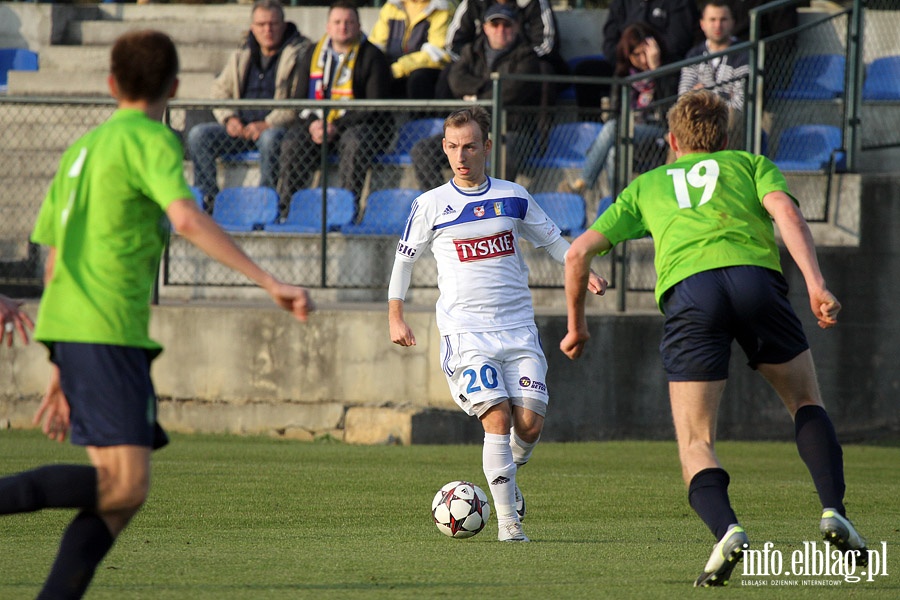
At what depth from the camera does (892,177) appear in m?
13.7

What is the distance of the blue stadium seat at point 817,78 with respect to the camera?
13.8 meters

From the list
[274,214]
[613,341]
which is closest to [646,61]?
[613,341]

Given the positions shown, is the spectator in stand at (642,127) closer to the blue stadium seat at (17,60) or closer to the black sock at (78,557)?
the blue stadium seat at (17,60)

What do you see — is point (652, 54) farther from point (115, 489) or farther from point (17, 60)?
point (115, 489)

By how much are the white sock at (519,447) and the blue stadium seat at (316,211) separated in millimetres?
5954

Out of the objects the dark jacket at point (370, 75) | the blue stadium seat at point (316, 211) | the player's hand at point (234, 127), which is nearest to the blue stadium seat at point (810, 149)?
the dark jacket at point (370, 75)

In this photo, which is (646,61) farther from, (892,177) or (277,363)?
(277,363)

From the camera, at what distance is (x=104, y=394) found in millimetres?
4293

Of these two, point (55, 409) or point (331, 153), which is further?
point (331, 153)

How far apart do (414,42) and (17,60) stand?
6302 mm

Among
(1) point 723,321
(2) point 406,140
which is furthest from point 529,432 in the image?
(2) point 406,140

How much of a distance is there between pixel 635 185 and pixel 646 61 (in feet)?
28.3

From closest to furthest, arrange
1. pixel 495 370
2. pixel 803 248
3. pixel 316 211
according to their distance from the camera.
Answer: pixel 803 248
pixel 495 370
pixel 316 211

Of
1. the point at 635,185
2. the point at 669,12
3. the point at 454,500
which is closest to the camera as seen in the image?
the point at 635,185
